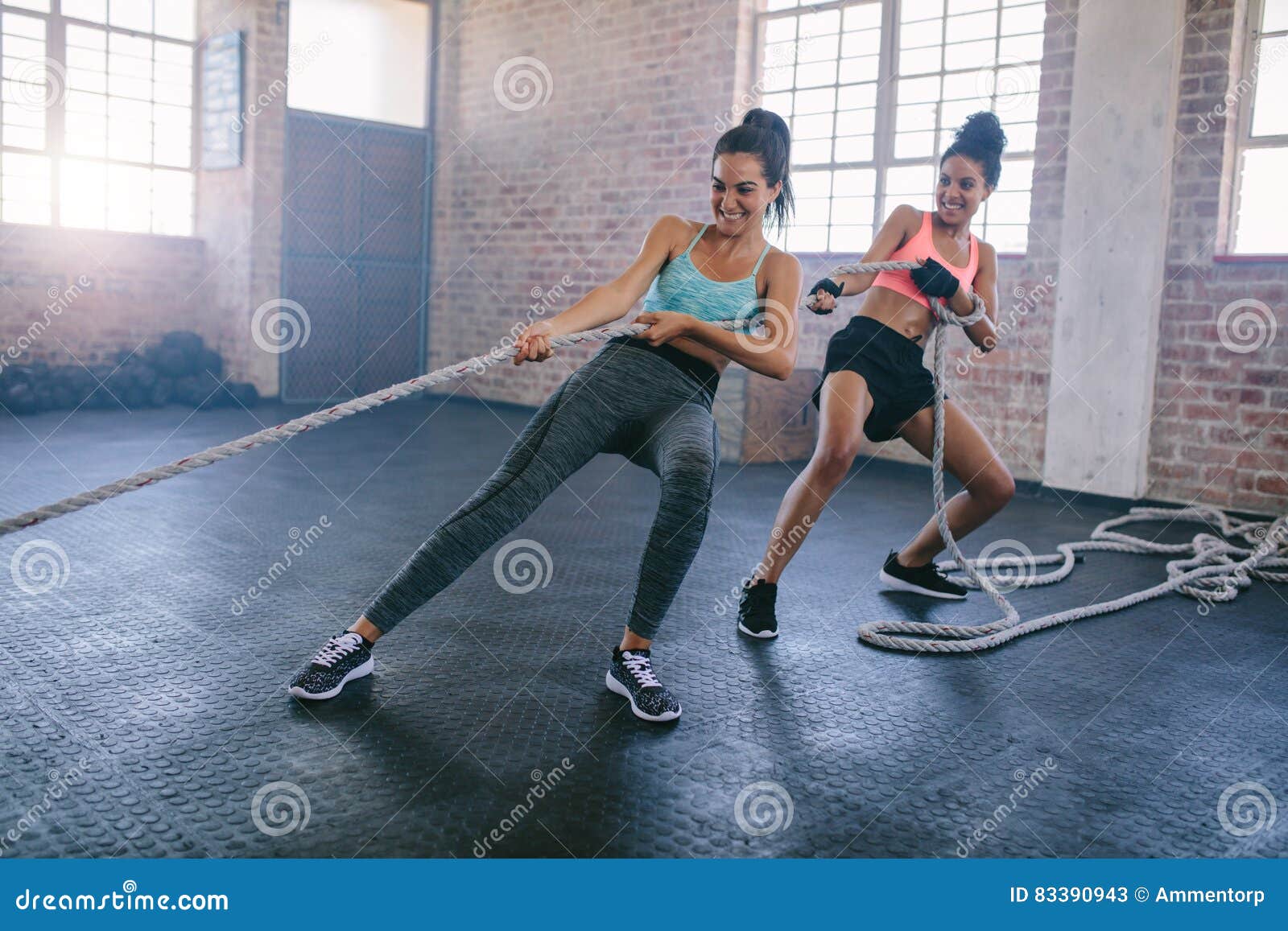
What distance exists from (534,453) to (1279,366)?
14.3 feet

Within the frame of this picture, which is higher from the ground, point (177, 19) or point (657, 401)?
point (177, 19)

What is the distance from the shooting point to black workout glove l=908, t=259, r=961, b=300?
3311 millimetres

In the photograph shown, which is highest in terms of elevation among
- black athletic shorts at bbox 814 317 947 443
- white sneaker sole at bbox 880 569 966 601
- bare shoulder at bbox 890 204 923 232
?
bare shoulder at bbox 890 204 923 232

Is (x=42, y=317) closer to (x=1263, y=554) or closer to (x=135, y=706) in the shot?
(x=135, y=706)

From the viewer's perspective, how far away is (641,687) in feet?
8.44

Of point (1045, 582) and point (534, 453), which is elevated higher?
point (534, 453)

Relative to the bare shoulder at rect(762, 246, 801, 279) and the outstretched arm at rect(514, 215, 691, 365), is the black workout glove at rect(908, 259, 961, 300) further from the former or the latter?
the outstretched arm at rect(514, 215, 691, 365)

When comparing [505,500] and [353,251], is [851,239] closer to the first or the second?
[353,251]

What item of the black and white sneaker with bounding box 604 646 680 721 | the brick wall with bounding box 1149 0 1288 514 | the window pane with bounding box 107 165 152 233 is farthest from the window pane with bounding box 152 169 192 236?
the black and white sneaker with bounding box 604 646 680 721

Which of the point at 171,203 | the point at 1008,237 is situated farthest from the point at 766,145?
the point at 171,203

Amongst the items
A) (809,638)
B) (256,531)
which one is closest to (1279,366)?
(809,638)

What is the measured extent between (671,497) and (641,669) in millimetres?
428

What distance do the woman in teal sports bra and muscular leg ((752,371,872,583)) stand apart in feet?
1.92

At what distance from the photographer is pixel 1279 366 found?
5367mm
